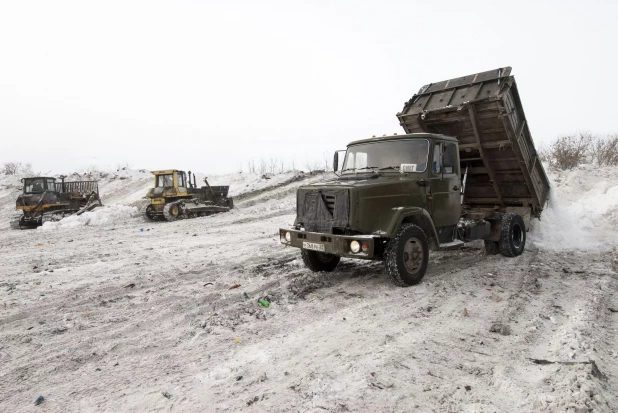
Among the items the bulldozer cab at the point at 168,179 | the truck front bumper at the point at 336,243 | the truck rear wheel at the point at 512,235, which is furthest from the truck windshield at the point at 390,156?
the bulldozer cab at the point at 168,179

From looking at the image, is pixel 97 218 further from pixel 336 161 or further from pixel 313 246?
pixel 313 246

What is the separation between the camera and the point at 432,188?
6.17 metres

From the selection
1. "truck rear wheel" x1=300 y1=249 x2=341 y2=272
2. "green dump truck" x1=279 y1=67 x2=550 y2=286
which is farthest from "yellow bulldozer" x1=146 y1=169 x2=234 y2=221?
"green dump truck" x1=279 y1=67 x2=550 y2=286

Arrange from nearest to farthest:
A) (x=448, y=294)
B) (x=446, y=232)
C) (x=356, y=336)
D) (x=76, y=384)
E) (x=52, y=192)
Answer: (x=76, y=384), (x=356, y=336), (x=448, y=294), (x=446, y=232), (x=52, y=192)

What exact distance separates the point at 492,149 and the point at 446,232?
80.1 inches

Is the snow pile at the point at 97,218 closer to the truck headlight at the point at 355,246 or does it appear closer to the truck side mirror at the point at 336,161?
the truck side mirror at the point at 336,161

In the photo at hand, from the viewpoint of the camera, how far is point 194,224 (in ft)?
50.3

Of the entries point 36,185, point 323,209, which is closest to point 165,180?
point 36,185

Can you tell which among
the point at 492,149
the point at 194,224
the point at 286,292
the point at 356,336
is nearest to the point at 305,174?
the point at 194,224

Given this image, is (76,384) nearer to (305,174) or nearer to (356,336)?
(356,336)

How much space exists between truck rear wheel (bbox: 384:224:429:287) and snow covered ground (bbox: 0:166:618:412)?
0.21 meters

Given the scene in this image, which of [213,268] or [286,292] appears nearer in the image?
[286,292]

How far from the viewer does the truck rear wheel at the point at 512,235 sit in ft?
24.5

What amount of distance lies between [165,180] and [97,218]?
3.23 metres
